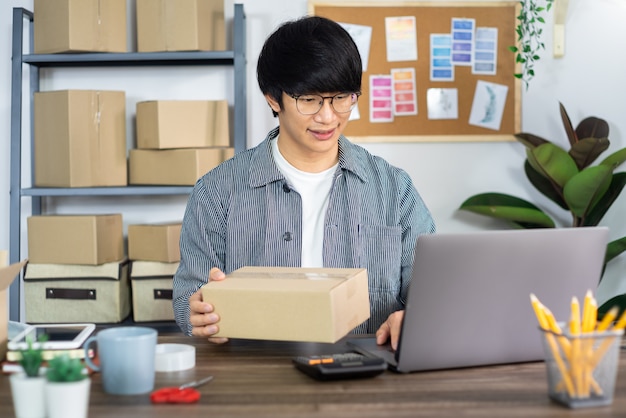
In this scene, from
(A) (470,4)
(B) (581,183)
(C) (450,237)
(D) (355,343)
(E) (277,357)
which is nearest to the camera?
(C) (450,237)

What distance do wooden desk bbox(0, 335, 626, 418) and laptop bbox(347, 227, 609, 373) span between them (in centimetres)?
3

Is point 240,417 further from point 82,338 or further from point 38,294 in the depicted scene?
point 38,294

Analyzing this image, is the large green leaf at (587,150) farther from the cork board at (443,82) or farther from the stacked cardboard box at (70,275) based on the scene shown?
the stacked cardboard box at (70,275)

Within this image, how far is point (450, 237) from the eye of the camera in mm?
1208

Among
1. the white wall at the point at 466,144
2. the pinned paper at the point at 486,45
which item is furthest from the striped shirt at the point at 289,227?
the pinned paper at the point at 486,45

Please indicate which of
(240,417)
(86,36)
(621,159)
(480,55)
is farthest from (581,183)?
Result: (240,417)

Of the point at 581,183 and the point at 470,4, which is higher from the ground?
the point at 470,4

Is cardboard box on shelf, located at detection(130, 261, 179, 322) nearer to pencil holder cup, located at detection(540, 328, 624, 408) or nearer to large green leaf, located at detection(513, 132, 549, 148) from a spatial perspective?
large green leaf, located at detection(513, 132, 549, 148)

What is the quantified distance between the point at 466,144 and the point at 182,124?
1.18 metres

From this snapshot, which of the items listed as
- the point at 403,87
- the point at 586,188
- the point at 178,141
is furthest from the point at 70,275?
the point at 586,188

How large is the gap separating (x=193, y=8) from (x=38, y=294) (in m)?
1.21

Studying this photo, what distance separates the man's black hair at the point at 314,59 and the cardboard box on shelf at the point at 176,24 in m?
1.21

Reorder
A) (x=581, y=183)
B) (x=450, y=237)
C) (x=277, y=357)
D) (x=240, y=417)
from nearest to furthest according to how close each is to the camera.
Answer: (x=240, y=417) → (x=450, y=237) → (x=277, y=357) → (x=581, y=183)

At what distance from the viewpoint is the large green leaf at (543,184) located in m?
3.14
